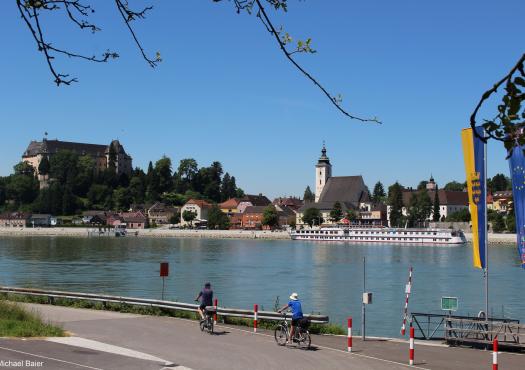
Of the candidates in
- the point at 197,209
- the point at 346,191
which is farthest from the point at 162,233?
A: the point at 346,191

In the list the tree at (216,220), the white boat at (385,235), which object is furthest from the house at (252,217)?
the white boat at (385,235)

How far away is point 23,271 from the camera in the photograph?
2136 inches

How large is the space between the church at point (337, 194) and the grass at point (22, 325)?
15974cm

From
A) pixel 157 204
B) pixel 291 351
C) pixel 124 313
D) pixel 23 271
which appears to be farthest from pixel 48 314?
pixel 157 204

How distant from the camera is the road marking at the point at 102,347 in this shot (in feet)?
45.0

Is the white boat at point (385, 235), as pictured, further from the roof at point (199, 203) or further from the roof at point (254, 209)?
the roof at point (199, 203)

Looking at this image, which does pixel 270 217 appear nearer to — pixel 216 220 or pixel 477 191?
pixel 216 220

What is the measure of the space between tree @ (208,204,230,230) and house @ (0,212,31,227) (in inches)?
2172

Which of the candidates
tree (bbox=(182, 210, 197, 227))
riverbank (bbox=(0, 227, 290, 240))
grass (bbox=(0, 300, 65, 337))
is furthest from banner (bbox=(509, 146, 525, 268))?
tree (bbox=(182, 210, 197, 227))

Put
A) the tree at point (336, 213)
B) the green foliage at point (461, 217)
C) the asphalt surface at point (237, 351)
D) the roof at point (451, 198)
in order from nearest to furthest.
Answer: the asphalt surface at point (237, 351)
the green foliage at point (461, 217)
the tree at point (336, 213)
the roof at point (451, 198)

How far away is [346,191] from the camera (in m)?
189

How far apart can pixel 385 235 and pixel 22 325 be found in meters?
119

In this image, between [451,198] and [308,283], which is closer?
[308,283]

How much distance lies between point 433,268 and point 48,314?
48270mm
